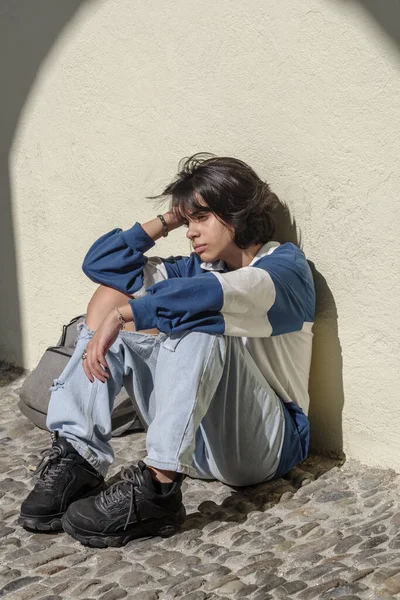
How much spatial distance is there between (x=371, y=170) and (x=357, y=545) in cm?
132

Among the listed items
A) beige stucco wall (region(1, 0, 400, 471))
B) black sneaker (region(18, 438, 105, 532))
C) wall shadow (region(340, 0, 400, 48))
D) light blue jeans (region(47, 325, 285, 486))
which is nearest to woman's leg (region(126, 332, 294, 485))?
light blue jeans (region(47, 325, 285, 486))

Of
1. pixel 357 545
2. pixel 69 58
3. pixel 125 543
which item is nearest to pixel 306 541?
pixel 357 545

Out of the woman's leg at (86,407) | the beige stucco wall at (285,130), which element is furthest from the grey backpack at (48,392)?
the woman's leg at (86,407)

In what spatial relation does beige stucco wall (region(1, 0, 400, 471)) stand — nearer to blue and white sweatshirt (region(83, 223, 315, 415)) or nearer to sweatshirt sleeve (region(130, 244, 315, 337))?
blue and white sweatshirt (region(83, 223, 315, 415))

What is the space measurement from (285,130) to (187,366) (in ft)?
3.76

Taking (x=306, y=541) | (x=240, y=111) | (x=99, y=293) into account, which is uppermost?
(x=240, y=111)

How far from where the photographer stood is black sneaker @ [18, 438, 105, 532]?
11.5 ft

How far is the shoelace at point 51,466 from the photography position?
353 centimetres

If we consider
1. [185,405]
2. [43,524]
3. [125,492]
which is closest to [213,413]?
[185,405]

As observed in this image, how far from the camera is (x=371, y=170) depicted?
357 cm

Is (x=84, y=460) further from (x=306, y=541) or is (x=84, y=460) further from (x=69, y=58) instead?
(x=69, y=58)

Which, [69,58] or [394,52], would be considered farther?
[69,58]

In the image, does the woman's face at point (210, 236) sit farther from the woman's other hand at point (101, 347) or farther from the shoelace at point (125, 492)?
the shoelace at point (125, 492)

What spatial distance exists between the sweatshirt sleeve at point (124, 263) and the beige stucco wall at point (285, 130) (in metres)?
0.50
